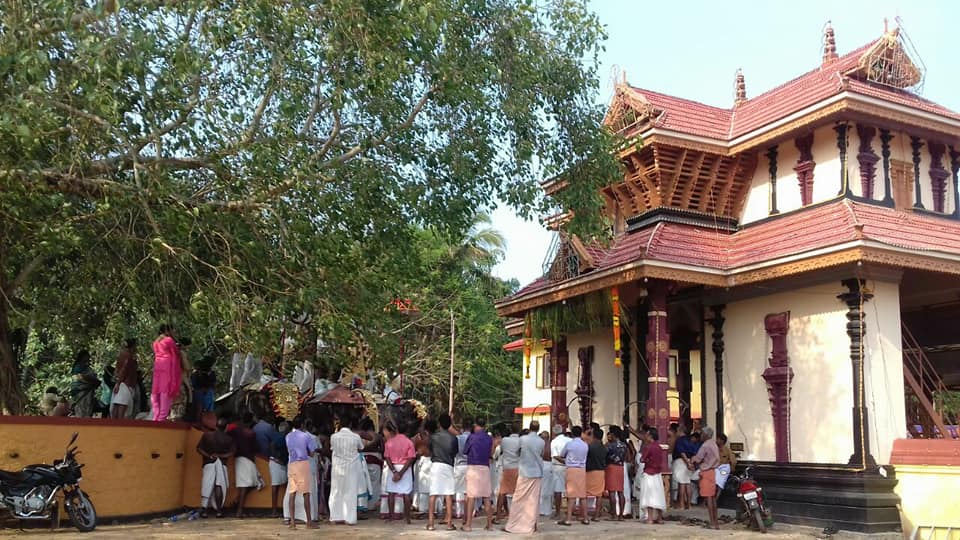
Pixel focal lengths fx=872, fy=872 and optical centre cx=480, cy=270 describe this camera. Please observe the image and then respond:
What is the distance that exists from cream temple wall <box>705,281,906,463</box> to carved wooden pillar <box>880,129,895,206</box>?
2.21m

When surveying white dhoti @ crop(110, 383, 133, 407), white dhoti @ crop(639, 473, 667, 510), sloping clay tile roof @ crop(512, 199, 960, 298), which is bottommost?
white dhoti @ crop(639, 473, 667, 510)

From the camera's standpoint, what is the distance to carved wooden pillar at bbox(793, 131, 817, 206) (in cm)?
1530

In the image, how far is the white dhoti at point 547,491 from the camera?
555 inches

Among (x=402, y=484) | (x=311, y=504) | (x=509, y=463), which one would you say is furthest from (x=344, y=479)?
(x=509, y=463)

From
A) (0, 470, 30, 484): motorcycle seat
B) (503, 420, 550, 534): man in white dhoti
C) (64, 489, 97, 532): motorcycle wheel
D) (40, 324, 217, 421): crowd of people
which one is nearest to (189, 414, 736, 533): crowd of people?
(503, 420, 550, 534): man in white dhoti

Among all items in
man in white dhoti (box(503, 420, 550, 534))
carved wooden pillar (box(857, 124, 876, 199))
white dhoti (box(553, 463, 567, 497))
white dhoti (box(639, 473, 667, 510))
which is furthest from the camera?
A: carved wooden pillar (box(857, 124, 876, 199))

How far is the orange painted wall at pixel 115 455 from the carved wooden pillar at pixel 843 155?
11.2 metres

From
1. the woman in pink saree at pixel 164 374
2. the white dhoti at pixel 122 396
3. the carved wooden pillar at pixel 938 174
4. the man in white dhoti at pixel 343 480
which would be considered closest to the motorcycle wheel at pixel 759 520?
the man in white dhoti at pixel 343 480

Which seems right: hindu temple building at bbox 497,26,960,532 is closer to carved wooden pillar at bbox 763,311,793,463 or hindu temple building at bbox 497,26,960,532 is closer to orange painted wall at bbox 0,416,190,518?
carved wooden pillar at bbox 763,311,793,463

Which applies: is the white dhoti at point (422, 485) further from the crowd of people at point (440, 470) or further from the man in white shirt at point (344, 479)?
the man in white shirt at point (344, 479)

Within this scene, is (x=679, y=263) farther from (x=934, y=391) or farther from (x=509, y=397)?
(x=509, y=397)

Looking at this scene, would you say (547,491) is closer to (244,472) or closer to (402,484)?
(402,484)

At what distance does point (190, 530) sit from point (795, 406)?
930 cm

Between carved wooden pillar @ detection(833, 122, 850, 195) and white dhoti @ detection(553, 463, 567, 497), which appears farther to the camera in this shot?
carved wooden pillar @ detection(833, 122, 850, 195)
